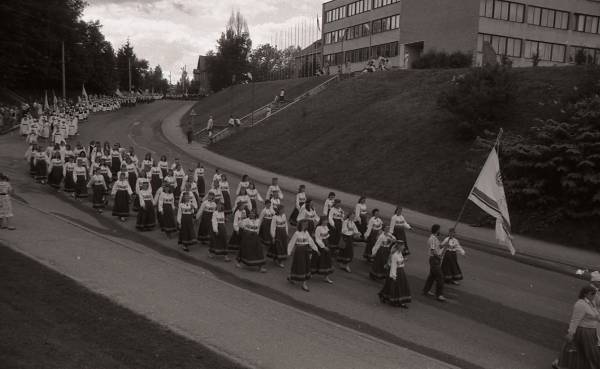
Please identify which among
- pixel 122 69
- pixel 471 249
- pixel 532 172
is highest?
pixel 122 69

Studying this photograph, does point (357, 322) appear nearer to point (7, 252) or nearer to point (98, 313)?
point (98, 313)

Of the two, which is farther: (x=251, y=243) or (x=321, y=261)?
(x=251, y=243)

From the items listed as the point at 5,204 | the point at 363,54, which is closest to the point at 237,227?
the point at 5,204

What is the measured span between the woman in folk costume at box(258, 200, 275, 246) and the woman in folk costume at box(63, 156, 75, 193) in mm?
10192

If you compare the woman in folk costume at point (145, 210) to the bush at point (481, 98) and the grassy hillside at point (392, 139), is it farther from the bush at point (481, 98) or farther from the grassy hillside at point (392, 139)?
the bush at point (481, 98)

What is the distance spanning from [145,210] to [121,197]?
178 centimetres

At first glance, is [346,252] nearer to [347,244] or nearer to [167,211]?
[347,244]

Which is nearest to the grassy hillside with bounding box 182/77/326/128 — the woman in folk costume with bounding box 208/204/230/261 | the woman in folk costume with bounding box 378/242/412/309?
the woman in folk costume with bounding box 208/204/230/261

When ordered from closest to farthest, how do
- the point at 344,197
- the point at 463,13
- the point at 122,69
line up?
the point at 344,197, the point at 463,13, the point at 122,69

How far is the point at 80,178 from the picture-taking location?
846 inches

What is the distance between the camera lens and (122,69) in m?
114

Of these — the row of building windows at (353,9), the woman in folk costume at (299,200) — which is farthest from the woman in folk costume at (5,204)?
the row of building windows at (353,9)

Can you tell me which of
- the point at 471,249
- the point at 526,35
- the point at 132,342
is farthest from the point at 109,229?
the point at 526,35

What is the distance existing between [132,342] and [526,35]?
6009 centimetres
